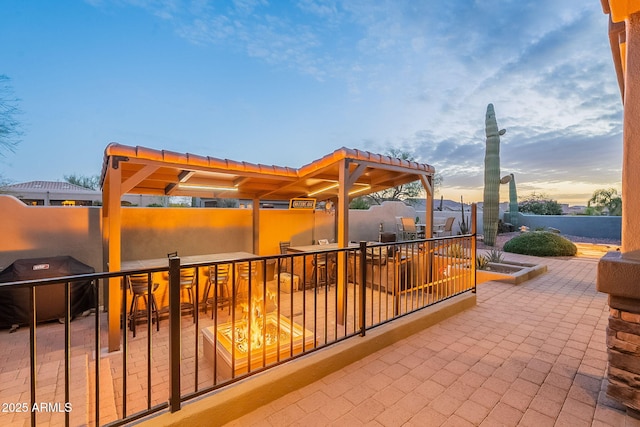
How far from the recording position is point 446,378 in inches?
90.9

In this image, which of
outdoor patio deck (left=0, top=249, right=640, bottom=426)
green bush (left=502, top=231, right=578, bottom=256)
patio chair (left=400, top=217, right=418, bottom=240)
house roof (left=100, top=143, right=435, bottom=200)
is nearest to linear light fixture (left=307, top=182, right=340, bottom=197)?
house roof (left=100, top=143, right=435, bottom=200)

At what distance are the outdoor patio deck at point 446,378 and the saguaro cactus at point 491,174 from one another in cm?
711

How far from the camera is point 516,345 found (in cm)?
293

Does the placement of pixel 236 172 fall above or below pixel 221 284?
above

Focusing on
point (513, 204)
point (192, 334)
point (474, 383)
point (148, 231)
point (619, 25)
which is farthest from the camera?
point (513, 204)

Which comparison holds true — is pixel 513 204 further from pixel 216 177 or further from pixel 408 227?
pixel 216 177

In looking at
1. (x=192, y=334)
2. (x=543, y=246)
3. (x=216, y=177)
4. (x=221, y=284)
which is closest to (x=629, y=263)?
(x=192, y=334)

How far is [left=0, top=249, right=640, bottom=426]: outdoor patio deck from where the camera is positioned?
1864mm

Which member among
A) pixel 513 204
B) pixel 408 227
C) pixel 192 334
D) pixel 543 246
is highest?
pixel 513 204

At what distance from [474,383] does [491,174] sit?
10.2m

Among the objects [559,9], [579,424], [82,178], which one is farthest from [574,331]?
[82,178]

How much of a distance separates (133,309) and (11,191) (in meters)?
15.5

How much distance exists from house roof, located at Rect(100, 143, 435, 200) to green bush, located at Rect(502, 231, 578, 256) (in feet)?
20.9

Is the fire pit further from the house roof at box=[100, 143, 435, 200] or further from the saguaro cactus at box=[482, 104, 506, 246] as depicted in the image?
the saguaro cactus at box=[482, 104, 506, 246]
